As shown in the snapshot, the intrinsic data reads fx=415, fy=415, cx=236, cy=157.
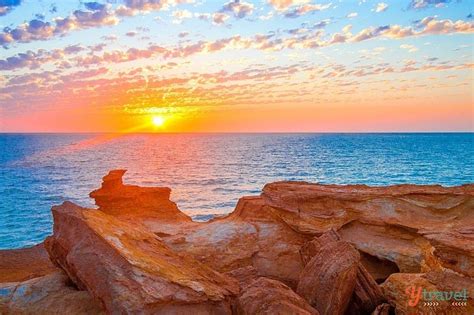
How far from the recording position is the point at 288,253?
1517cm

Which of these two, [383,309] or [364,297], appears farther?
[364,297]

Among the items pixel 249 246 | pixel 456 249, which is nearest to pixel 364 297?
pixel 456 249

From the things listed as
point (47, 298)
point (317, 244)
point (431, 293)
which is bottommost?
point (47, 298)

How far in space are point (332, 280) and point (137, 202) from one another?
16.8 m

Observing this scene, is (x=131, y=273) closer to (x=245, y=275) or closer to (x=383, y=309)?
(x=245, y=275)

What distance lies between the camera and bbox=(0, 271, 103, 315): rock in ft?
32.5

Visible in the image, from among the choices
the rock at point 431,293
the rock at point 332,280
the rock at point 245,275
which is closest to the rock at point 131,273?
the rock at point 245,275

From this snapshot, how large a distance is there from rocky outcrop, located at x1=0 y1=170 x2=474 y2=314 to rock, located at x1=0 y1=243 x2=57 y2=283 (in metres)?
0.91

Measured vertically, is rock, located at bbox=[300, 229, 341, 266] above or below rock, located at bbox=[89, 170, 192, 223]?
above

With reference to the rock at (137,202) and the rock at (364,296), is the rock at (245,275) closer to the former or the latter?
the rock at (364,296)

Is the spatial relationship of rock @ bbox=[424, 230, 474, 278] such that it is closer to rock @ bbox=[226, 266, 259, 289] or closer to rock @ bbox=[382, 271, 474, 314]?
rock @ bbox=[382, 271, 474, 314]

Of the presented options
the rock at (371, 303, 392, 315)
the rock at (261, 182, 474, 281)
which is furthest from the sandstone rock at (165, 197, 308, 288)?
the rock at (371, 303, 392, 315)

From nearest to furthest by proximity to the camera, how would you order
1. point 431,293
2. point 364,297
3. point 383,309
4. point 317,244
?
point 431,293 → point 383,309 → point 364,297 → point 317,244

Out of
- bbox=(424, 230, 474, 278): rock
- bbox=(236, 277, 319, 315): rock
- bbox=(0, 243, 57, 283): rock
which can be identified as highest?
bbox=(424, 230, 474, 278): rock
